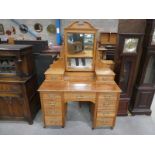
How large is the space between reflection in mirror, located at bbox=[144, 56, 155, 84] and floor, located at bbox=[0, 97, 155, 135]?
0.70 meters

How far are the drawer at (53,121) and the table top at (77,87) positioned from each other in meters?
0.49

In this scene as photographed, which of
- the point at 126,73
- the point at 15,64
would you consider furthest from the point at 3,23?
the point at 126,73

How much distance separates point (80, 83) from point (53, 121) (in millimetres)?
739

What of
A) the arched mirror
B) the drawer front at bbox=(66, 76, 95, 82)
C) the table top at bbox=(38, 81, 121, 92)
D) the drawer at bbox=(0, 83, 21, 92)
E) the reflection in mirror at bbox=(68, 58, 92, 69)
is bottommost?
the drawer at bbox=(0, 83, 21, 92)

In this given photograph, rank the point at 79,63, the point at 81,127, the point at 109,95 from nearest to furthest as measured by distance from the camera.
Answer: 1. the point at 109,95
2. the point at 79,63
3. the point at 81,127

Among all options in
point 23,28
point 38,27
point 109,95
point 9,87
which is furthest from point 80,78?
point 23,28

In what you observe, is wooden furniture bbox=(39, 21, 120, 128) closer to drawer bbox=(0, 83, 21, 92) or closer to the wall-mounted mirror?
drawer bbox=(0, 83, 21, 92)

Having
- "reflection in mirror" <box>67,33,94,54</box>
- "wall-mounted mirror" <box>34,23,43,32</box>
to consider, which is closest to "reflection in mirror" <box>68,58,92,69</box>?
"reflection in mirror" <box>67,33,94,54</box>

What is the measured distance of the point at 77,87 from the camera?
1.86 meters

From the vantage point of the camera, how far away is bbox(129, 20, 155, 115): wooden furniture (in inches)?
76.3

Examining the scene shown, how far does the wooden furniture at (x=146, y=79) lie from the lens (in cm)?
194

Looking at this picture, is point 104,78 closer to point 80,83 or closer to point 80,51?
point 80,83

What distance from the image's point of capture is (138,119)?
2.36 metres

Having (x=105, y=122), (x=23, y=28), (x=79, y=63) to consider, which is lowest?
(x=105, y=122)
